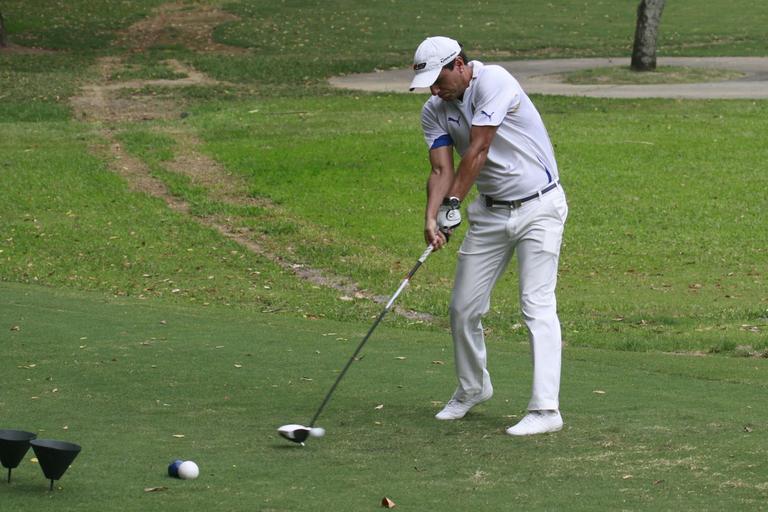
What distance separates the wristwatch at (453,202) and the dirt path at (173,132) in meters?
6.28

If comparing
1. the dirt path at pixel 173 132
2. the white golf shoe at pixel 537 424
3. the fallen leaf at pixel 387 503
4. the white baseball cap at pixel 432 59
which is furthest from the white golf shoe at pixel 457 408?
the dirt path at pixel 173 132

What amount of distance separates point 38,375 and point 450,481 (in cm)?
393

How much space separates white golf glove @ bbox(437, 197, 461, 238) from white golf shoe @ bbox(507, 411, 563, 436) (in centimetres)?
111

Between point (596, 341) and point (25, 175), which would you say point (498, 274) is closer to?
point (596, 341)

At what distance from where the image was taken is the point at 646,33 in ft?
93.4

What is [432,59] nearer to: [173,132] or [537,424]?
[537,424]

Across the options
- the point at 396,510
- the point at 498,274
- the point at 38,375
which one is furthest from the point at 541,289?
the point at 38,375

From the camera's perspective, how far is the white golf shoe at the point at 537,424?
7148 millimetres

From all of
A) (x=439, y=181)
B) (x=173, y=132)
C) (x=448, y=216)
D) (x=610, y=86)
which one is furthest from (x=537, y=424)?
(x=610, y=86)

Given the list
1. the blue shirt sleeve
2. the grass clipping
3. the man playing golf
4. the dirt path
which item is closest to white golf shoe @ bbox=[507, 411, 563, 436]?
the man playing golf

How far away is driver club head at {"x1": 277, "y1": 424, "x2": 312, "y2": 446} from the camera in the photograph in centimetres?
684

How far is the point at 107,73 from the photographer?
31.6 metres

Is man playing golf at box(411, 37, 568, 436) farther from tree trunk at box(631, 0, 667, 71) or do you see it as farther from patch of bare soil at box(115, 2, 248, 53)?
patch of bare soil at box(115, 2, 248, 53)

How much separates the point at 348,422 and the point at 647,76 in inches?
906
